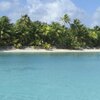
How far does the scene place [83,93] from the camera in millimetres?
23500

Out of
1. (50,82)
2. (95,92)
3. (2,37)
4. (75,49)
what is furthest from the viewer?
(75,49)

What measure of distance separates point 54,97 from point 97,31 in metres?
66.5

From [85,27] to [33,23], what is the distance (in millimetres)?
13760

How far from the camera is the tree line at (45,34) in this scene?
7644 cm

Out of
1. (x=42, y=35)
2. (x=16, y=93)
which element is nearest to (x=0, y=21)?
(x=42, y=35)

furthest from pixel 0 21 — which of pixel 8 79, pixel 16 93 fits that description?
pixel 16 93

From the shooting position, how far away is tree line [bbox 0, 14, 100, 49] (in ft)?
251

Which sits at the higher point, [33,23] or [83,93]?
[33,23]

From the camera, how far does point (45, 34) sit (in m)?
78.3

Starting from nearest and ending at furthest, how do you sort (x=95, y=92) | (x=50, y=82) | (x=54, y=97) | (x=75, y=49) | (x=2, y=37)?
(x=54, y=97)
(x=95, y=92)
(x=50, y=82)
(x=2, y=37)
(x=75, y=49)

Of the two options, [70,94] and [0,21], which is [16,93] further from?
[0,21]

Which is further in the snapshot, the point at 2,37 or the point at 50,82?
the point at 2,37

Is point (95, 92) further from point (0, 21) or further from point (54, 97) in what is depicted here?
point (0, 21)

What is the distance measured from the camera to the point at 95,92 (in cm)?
2377
